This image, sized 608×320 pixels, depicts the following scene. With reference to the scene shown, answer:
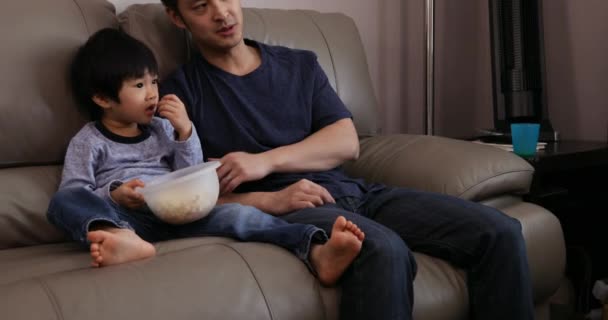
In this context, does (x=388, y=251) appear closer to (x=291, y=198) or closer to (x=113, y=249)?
(x=291, y=198)

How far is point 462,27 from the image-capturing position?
8.62 ft

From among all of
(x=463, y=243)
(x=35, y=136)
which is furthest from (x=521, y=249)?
(x=35, y=136)

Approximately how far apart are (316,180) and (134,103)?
422 mm

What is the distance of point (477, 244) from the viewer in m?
1.23

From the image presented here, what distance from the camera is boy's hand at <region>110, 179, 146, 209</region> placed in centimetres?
124

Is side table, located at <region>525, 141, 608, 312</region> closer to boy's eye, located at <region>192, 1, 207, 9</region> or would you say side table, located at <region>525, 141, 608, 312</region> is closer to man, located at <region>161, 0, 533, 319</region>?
man, located at <region>161, 0, 533, 319</region>

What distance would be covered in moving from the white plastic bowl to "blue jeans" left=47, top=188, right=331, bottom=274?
0.06 metres

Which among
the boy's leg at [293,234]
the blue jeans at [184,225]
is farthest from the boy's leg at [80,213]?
the boy's leg at [293,234]

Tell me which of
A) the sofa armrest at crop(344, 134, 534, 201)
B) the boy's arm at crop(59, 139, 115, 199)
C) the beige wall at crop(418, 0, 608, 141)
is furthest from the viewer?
the beige wall at crop(418, 0, 608, 141)

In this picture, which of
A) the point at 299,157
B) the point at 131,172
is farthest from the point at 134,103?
the point at 299,157

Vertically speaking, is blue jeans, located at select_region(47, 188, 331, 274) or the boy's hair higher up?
the boy's hair

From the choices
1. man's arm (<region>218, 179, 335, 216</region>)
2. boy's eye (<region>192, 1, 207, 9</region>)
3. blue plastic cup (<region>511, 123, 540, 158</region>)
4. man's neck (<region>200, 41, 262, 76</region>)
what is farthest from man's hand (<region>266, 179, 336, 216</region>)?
blue plastic cup (<region>511, 123, 540, 158</region>)

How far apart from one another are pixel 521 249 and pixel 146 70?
84 centimetres

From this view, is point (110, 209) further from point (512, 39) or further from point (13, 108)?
point (512, 39)
